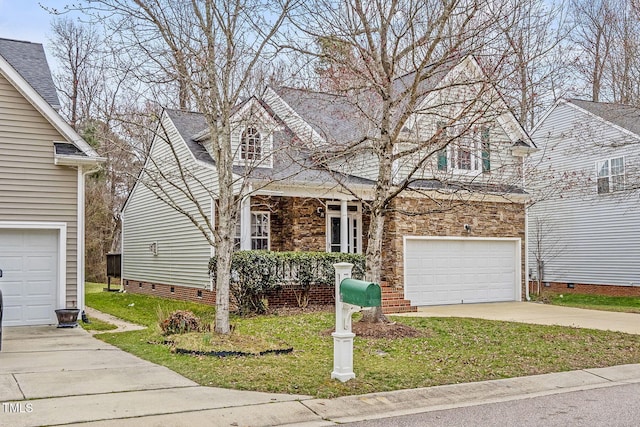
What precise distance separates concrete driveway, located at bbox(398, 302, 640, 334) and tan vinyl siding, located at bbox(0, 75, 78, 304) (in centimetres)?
810

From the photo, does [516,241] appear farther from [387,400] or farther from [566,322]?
[387,400]

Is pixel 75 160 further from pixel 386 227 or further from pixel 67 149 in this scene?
pixel 386 227

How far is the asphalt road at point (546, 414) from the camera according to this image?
639 centimetres

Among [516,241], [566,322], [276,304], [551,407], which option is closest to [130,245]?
[276,304]

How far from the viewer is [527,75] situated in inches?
476

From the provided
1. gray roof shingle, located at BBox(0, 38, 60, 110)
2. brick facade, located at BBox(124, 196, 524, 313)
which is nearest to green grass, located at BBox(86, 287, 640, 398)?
brick facade, located at BBox(124, 196, 524, 313)

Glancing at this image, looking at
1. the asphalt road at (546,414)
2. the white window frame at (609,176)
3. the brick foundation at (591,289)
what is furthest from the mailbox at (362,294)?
the brick foundation at (591,289)

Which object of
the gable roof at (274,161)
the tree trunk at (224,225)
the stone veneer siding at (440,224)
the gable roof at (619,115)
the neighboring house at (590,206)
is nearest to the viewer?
the tree trunk at (224,225)

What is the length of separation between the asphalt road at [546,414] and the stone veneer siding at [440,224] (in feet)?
29.9

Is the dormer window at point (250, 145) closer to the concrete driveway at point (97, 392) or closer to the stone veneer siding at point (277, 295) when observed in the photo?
the stone veneer siding at point (277, 295)

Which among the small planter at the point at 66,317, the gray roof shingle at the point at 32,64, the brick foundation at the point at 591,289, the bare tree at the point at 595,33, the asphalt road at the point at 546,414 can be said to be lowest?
the brick foundation at the point at 591,289

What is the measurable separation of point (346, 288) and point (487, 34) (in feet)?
18.8

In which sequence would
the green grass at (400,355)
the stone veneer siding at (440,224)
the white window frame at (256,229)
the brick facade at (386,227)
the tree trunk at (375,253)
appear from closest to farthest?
1. the green grass at (400,355)
2. the tree trunk at (375,253)
3. the brick facade at (386,227)
4. the stone veneer siding at (440,224)
5. the white window frame at (256,229)

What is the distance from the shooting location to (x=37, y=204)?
13.1 m
